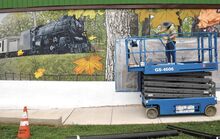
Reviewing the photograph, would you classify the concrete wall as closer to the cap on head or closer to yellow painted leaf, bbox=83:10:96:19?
yellow painted leaf, bbox=83:10:96:19

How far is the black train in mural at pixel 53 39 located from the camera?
13.1m

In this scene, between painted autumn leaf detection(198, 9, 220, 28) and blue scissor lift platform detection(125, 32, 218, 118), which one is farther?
painted autumn leaf detection(198, 9, 220, 28)

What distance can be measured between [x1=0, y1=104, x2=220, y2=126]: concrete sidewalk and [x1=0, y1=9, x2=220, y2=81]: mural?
1.29 meters

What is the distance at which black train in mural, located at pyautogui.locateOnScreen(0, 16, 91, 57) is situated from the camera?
13094 mm

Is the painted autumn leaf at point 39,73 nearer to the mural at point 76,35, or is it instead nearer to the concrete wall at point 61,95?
the mural at point 76,35

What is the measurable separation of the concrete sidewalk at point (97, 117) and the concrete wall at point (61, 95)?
347mm

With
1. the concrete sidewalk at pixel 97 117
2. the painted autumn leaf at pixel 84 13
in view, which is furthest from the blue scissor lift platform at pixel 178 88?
the painted autumn leaf at pixel 84 13

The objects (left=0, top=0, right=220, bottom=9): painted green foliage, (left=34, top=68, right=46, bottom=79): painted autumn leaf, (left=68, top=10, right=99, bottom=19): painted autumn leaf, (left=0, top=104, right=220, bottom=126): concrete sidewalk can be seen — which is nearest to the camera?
(left=0, top=104, right=220, bottom=126): concrete sidewalk

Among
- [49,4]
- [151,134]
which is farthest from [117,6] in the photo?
[151,134]

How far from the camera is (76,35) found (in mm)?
13133

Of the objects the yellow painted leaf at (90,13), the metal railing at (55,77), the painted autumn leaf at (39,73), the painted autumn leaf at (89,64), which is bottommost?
the metal railing at (55,77)

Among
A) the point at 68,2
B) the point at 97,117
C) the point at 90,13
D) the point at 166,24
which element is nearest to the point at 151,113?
the point at 97,117

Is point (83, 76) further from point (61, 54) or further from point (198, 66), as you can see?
point (198, 66)

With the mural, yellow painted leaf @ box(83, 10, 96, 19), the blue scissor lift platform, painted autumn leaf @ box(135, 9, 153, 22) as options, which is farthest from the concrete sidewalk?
yellow painted leaf @ box(83, 10, 96, 19)
